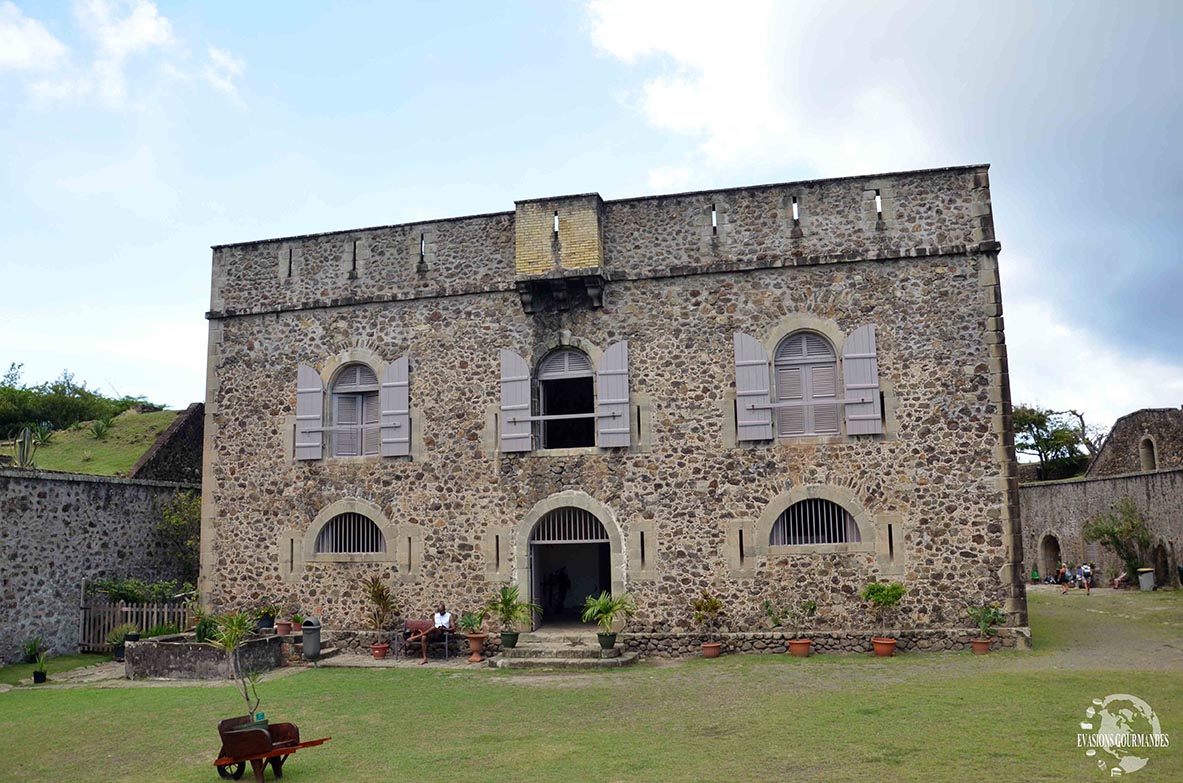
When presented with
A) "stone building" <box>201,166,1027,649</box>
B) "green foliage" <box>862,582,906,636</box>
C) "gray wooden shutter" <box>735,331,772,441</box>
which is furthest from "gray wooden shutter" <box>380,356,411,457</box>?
"green foliage" <box>862,582,906,636</box>

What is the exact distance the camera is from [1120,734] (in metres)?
8.45

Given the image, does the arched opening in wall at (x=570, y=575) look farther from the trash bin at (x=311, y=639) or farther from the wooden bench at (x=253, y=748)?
Result: the wooden bench at (x=253, y=748)

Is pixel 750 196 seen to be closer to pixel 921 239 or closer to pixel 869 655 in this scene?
pixel 921 239

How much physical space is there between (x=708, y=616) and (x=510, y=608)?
318 centimetres

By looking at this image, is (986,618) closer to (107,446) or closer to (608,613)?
(608,613)

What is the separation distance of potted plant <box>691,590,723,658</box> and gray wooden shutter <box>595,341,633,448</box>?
9.22 feet

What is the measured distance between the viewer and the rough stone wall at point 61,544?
50.6ft

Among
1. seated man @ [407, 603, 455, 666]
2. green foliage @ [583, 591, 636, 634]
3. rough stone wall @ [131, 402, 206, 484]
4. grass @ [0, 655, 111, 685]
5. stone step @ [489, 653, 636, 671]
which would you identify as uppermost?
rough stone wall @ [131, 402, 206, 484]

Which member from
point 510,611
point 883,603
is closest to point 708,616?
point 883,603

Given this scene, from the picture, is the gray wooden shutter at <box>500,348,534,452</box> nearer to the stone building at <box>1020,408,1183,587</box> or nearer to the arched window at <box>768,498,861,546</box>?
the arched window at <box>768,498,861,546</box>

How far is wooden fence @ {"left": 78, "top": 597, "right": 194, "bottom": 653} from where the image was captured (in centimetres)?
1636

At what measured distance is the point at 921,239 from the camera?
14.7 m

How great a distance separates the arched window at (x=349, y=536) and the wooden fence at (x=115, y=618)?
276 cm

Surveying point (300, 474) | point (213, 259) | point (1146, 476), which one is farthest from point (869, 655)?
→ point (1146, 476)
